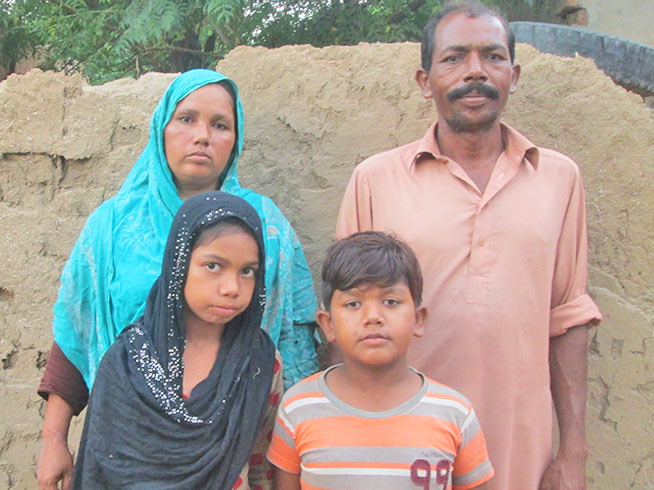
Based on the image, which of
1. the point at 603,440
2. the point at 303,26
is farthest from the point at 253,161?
the point at 303,26

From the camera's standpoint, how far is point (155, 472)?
1495 mm

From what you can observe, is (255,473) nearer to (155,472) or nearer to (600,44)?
(155,472)

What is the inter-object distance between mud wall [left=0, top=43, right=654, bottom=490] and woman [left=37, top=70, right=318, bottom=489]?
1.79 feet

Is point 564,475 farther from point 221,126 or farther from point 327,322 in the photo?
point 221,126

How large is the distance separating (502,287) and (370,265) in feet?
1.25

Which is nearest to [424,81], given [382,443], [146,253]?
[146,253]

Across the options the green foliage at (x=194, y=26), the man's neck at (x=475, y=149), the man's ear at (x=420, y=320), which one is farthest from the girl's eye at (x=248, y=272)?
the green foliage at (x=194, y=26)

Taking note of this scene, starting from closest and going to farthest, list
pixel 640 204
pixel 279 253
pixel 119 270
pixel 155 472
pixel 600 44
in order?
pixel 155 472
pixel 119 270
pixel 279 253
pixel 640 204
pixel 600 44

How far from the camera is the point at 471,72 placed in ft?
5.78

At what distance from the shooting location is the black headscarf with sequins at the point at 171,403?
1.50 metres

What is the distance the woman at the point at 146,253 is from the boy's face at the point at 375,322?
364 mm

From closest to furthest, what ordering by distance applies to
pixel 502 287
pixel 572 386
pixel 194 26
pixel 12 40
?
pixel 502 287, pixel 572 386, pixel 194 26, pixel 12 40

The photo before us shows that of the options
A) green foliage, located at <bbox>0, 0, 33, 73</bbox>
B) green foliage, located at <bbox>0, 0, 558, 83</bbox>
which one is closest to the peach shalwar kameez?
green foliage, located at <bbox>0, 0, 558, 83</bbox>

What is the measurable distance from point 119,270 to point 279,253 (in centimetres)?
43
